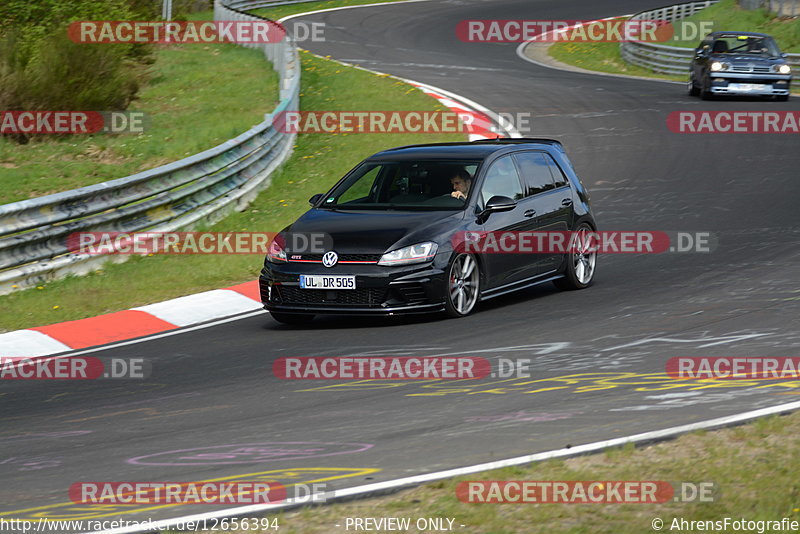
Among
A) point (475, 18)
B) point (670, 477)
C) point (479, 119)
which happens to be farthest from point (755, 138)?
point (475, 18)

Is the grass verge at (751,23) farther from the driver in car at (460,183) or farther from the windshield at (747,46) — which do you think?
the driver in car at (460,183)

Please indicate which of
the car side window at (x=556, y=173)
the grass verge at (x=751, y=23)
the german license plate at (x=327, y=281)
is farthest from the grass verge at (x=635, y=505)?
the grass verge at (x=751, y=23)

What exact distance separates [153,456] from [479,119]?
53.8ft

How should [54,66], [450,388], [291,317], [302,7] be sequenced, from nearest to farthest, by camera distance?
1. [450,388]
2. [291,317]
3. [54,66]
4. [302,7]

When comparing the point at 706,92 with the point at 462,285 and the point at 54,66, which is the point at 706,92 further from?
the point at 462,285

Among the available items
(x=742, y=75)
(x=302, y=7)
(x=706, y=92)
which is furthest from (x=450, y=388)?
(x=302, y=7)

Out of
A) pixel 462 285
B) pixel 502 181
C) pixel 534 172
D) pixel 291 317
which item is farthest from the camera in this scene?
pixel 534 172

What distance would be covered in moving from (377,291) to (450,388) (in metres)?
2.38

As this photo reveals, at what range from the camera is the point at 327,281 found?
10.4 metres

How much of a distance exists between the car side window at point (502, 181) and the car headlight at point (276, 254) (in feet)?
6.33

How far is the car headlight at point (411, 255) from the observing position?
10328mm

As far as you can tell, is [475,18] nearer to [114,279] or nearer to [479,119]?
[479,119]

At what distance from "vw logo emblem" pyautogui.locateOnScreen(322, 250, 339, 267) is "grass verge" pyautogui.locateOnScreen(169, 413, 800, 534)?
459 centimetres

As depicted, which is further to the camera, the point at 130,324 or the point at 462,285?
the point at 130,324
